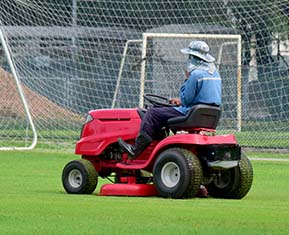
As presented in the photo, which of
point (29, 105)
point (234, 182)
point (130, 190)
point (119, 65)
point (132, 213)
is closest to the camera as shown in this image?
point (132, 213)

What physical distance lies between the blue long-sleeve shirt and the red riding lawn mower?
134 millimetres

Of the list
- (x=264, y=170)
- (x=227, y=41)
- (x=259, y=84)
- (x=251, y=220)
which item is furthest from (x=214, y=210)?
(x=227, y=41)

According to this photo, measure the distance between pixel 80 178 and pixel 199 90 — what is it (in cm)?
194

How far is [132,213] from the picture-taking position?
12.0m

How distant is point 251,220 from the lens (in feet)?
37.8

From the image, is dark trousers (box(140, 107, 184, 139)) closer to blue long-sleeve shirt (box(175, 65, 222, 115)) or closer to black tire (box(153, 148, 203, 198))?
blue long-sleeve shirt (box(175, 65, 222, 115))

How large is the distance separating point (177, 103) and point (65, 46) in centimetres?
1615

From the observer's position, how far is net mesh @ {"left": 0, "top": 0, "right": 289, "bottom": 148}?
27.4 metres

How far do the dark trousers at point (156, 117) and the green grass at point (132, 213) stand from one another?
86cm

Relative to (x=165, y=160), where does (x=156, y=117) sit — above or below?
above

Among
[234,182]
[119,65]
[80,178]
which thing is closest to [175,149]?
[234,182]

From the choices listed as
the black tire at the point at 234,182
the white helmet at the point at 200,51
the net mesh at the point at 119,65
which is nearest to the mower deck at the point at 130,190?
the black tire at the point at 234,182

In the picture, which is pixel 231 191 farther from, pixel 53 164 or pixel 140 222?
pixel 53 164

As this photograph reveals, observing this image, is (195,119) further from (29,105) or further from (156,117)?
(29,105)
